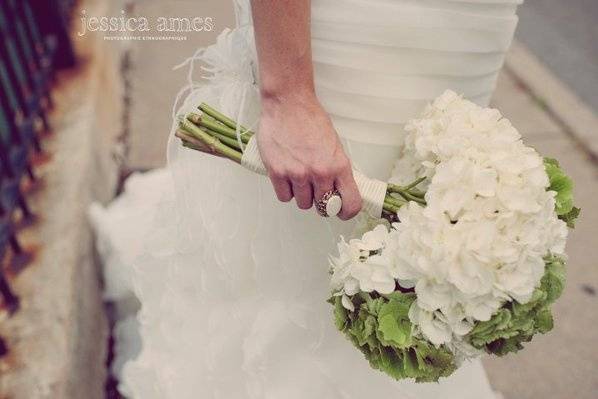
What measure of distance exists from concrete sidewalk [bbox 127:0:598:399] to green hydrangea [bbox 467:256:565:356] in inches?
42.6

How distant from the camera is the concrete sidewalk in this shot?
7.02ft

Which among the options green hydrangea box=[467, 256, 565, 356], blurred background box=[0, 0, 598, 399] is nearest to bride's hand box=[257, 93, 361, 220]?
green hydrangea box=[467, 256, 565, 356]

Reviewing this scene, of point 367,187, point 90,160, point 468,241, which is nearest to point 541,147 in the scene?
point 90,160

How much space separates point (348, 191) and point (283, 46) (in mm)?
272

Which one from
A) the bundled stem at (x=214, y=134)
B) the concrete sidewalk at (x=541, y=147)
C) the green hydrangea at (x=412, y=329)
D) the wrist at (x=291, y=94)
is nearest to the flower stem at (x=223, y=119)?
the bundled stem at (x=214, y=134)

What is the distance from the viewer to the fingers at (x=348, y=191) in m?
1.15

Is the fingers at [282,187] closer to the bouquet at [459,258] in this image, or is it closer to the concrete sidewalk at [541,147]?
the bouquet at [459,258]

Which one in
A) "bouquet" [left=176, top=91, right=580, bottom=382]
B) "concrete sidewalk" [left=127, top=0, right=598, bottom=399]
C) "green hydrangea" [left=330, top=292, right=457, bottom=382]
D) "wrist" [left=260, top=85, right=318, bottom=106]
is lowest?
"concrete sidewalk" [left=127, top=0, right=598, bottom=399]

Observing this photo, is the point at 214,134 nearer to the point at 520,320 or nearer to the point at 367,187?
the point at 367,187

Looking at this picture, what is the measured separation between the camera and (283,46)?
3.74 ft

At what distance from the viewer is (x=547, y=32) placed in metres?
4.29

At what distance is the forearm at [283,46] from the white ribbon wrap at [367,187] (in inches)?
4.3

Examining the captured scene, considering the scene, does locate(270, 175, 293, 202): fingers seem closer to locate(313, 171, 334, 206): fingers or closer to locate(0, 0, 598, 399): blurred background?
locate(313, 171, 334, 206): fingers

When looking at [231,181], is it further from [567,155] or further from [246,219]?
[567,155]
